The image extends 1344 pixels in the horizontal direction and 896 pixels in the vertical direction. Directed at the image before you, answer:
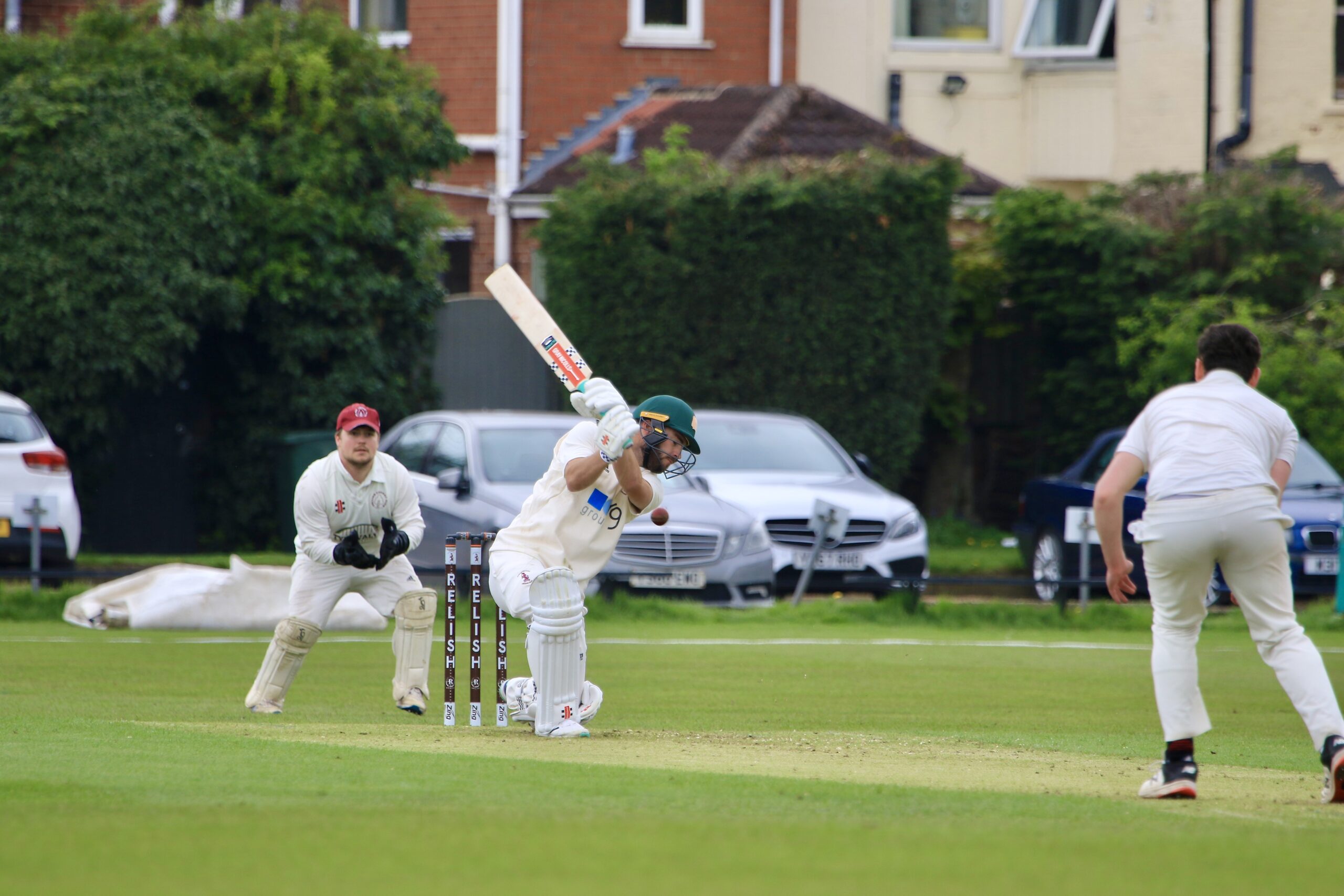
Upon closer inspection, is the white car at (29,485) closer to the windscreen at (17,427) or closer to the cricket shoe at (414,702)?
the windscreen at (17,427)

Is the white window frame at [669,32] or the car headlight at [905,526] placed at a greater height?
the white window frame at [669,32]

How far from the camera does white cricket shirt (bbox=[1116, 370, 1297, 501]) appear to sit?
252 inches

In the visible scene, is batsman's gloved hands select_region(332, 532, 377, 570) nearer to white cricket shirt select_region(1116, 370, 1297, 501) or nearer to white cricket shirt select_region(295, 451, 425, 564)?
white cricket shirt select_region(295, 451, 425, 564)

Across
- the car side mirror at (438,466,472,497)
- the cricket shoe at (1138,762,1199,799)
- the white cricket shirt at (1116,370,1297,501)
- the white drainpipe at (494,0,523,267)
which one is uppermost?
the white drainpipe at (494,0,523,267)

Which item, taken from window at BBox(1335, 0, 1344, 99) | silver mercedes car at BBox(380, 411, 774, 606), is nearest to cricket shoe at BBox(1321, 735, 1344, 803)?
silver mercedes car at BBox(380, 411, 774, 606)

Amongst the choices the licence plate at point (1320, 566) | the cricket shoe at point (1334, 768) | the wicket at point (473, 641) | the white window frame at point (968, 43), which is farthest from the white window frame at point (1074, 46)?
the cricket shoe at point (1334, 768)

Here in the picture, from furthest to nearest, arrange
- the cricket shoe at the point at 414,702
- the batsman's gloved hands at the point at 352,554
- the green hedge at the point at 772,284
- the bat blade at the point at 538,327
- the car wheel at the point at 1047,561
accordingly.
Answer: the green hedge at the point at 772,284, the car wheel at the point at 1047,561, the batsman's gloved hands at the point at 352,554, the cricket shoe at the point at 414,702, the bat blade at the point at 538,327

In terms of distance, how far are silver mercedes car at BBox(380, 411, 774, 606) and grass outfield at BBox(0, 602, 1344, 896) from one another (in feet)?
8.79

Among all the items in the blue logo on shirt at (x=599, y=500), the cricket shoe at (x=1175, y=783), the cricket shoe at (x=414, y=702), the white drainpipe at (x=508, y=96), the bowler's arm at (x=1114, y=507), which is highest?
the white drainpipe at (x=508, y=96)

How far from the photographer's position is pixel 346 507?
31.2ft

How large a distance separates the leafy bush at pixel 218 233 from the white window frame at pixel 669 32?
5699 mm

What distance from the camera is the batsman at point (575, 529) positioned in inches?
310

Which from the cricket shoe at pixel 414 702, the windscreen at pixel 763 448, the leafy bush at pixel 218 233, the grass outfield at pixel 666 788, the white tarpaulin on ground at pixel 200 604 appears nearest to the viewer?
the grass outfield at pixel 666 788

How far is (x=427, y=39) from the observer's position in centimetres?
2573
